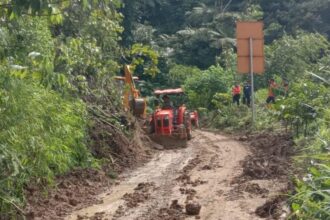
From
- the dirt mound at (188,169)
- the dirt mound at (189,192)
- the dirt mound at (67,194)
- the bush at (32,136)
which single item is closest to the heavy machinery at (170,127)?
the dirt mound at (188,169)

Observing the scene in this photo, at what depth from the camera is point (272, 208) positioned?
787cm

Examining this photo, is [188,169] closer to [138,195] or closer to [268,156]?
[268,156]

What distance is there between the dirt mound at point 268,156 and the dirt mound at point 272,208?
2312mm

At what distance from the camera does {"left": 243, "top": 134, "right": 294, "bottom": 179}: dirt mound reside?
→ 1080 cm

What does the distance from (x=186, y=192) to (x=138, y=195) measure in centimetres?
75

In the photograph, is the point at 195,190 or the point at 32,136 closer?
the point at 32,136

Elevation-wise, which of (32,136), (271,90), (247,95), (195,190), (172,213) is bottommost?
(247,95)

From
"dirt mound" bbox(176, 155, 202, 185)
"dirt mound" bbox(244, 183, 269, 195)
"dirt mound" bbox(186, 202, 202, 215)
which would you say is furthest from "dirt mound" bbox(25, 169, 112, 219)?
"dirt mound" bbox(244, 183, 269, 195)

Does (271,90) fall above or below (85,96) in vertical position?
below

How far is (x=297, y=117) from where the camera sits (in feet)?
46.1

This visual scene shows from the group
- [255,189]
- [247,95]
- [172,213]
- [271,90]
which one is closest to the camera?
[172,213]

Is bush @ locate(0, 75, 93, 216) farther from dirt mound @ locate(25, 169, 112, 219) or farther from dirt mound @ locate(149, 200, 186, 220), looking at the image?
dirt mound @ locate(149, 200, 186, 220)

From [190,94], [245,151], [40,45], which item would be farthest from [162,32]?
[40,45]

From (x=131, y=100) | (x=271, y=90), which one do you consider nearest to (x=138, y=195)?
(x=131, y=100)
